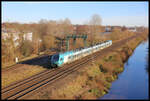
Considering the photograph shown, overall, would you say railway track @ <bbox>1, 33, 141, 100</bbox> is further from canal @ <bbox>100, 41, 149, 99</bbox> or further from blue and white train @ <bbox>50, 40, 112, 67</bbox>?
canal @ <bbox>100, 41, 149, 99</bbox>

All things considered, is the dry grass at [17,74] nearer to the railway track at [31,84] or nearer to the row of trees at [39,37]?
the railway track at [31,84]

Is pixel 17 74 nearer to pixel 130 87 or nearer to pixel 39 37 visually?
pixel 130 87

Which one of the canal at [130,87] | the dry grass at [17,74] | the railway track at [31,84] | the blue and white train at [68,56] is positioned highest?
the blue and white train at [68,56]

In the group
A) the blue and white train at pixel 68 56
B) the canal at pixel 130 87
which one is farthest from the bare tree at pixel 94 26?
the canal at pixel 130 87

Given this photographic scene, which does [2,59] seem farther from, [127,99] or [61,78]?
[127,99]

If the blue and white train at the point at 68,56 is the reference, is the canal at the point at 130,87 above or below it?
below

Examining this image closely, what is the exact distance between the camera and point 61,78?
17.7 meters

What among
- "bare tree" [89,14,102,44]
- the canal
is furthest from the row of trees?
A: the canal

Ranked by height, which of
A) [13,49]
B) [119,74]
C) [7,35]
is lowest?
[119,74]

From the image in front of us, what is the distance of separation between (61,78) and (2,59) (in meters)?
13.4

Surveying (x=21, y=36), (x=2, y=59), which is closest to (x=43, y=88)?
(x=2, y=59)

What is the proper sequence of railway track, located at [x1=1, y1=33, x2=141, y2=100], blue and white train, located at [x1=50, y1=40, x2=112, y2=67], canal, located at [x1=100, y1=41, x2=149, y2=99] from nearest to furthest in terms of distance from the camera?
railway track, located at [x1=1, y1=33, x2=141, y2=100], canal, located at [x1=100, y1=41, x2=149, y2=99], blue and white train, located at [x1=50, y1=40, x2=112, y2=67]

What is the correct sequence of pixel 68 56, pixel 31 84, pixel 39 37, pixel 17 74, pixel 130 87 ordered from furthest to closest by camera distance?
pixel 39 37 < pixel 68 56 < pixel 17 74 < pixel 130 87 < pixel 31 84

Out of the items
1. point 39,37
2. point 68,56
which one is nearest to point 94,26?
point 39,37
